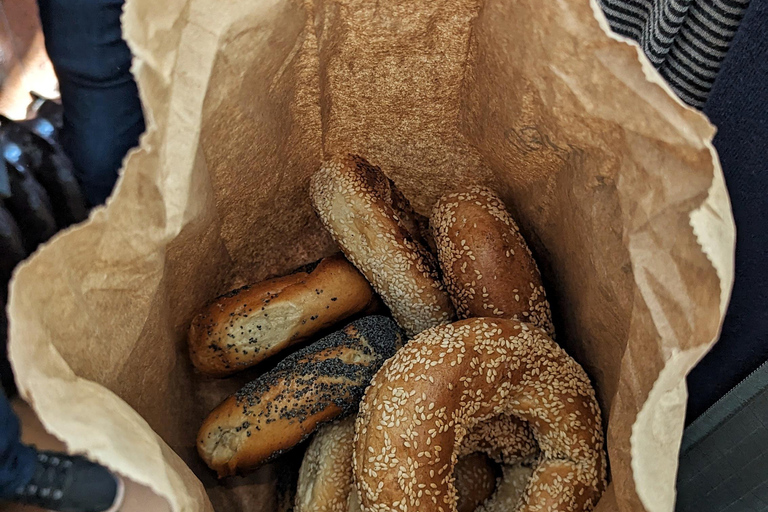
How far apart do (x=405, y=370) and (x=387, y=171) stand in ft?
1.08

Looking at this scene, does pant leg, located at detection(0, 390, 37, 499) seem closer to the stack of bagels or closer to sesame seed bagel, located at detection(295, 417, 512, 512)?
the stack of bagels

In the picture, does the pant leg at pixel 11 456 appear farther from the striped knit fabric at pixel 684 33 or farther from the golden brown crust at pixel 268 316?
the striped knit fabric at pixel 684 33

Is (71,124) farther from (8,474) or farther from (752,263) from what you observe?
(752,263)

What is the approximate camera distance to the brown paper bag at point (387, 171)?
1.69 feet

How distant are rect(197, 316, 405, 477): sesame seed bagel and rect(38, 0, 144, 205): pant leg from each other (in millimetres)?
352

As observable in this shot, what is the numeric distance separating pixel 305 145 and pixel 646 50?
1.49ft

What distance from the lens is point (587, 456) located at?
762 mm

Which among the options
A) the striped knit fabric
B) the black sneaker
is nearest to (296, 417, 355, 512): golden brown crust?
the black sneaker

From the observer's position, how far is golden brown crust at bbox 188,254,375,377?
831 millimetres

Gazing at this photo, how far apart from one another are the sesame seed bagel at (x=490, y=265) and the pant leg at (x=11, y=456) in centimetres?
56

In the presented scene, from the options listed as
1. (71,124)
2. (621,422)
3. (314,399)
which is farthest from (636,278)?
(71,124)

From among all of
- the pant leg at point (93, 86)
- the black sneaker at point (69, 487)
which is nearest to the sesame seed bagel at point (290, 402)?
the black sneaker at point (69, 487)

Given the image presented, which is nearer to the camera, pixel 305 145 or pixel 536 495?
pixel 536 495

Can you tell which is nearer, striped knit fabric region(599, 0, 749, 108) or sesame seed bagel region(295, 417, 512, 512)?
striped knit fabric region(599, 0, 749, 108)
